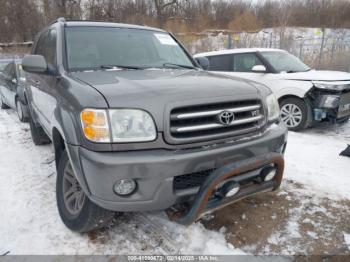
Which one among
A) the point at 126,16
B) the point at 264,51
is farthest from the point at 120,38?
the point at 126,16

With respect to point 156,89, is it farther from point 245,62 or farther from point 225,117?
point 245,62

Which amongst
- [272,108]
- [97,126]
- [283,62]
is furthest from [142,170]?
[283,62]

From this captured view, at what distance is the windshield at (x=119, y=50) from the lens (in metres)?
2.97

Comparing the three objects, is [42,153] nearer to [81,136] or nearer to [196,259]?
[81,136]

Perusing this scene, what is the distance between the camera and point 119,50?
3.21 m

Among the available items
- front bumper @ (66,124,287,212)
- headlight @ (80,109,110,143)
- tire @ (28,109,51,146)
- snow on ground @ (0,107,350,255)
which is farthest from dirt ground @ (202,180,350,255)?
tire @ (28,109,51,146)

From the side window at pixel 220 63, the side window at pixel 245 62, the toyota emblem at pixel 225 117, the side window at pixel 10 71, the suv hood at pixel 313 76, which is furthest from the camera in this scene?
the side window at pixel 10 71

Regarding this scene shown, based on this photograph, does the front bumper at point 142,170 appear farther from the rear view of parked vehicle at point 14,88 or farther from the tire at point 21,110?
the tire at point 21,110

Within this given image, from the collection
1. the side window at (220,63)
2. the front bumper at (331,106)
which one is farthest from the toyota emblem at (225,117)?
the side window at (220,63)

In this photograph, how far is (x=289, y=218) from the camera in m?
2.78

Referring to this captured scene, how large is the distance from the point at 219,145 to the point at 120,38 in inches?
76.1

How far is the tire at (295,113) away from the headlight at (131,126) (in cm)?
446

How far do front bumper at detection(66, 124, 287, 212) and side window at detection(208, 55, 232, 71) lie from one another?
4.99 m

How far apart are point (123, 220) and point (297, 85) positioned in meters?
4.45
